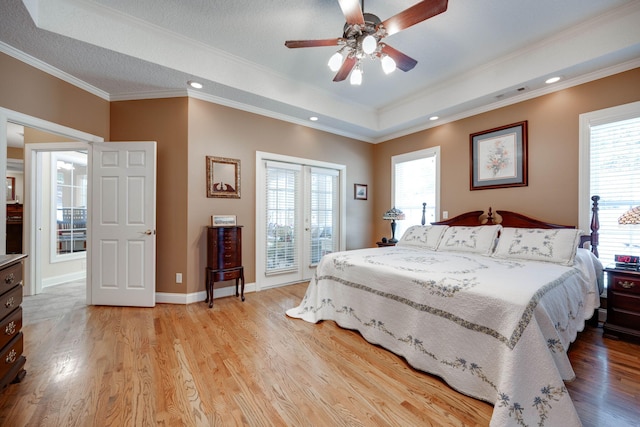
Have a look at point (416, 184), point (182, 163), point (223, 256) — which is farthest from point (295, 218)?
point (416, 184)

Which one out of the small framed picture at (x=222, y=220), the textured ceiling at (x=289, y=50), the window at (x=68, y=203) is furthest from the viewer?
the window at (x=68, y=203)

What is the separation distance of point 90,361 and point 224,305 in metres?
1.36

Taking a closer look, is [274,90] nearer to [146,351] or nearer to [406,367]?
[146,351]

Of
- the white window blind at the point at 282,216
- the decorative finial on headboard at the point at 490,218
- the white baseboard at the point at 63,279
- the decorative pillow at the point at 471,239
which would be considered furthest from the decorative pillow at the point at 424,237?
the white baseboard at the point at 63,279

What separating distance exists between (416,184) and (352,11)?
320 cm

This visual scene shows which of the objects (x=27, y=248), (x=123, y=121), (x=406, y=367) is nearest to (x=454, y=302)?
(x=406, y=367)

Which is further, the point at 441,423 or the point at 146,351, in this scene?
the point at 146,351

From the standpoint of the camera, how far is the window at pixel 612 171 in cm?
256

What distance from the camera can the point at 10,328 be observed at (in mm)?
1681

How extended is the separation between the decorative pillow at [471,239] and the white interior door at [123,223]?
11.9ft

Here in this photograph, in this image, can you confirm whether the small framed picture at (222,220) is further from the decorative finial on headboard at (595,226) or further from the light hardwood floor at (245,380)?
the decorative finial on headboard at (595,226)

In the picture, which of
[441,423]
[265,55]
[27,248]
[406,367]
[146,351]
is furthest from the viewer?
[27,248]

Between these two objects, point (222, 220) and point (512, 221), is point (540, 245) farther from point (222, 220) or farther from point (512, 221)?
point (222, 220)

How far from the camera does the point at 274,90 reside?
350cm
